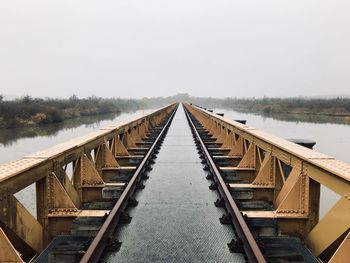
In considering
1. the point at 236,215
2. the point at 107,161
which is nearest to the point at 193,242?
the point at 236,215

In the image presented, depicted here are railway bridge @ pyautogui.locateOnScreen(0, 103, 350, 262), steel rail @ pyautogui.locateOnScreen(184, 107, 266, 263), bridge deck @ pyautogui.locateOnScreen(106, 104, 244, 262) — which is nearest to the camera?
steel rail @ pyautogui.locateOnScreen(184, 107, 266, 263)

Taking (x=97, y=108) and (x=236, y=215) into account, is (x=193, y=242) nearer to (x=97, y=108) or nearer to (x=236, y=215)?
Answer: (x=236, y=215)

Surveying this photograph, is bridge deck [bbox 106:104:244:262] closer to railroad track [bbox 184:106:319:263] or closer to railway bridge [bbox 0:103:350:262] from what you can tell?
railway bridge [bbox 0:103:350:262]

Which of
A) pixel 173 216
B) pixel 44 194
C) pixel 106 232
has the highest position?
pixel 44 194

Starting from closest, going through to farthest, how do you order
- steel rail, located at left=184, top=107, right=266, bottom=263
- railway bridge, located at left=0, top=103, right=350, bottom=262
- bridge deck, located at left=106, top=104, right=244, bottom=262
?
1. steel rail, located at left=184, top=107, right=266, bottom=263
2. railway bridge, located at left=0, top=103, right=350, bottom=262
3. bridge deck, located at left=106, top=104, right=244, bottom=262

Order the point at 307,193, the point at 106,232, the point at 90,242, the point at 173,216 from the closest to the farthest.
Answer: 1. the point at 90,242
2. the point at 106,232
3. the point at 307,193
4. the point at 173,216

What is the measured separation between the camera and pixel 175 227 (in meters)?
4.38

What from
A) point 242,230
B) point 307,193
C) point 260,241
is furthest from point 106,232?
point 307,193

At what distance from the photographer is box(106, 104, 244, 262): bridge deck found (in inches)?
142

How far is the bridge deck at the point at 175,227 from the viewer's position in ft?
11.9

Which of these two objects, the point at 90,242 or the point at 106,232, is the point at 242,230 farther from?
the point at 90,242

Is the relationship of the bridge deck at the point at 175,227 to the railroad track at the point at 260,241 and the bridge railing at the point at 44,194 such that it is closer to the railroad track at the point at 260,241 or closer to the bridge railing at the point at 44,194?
the railroad track at the point at 260,241

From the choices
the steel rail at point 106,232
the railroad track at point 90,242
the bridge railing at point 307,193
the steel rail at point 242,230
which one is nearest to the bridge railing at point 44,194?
the railroad track at point 90,242

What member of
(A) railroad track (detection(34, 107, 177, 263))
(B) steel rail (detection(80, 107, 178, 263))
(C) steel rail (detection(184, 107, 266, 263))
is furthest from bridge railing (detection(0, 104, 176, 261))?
(C) steel rail (detection(184, 107, 266, 263))
